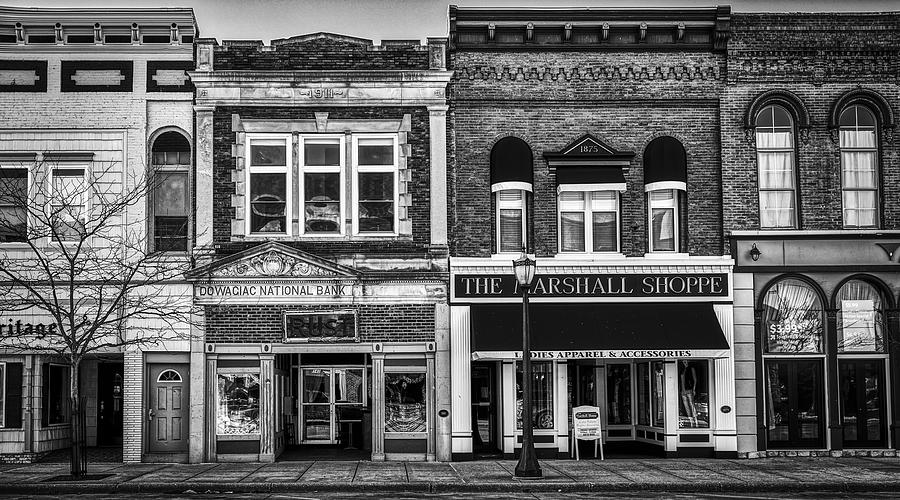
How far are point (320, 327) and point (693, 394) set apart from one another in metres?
8.91

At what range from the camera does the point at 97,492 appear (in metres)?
18.7

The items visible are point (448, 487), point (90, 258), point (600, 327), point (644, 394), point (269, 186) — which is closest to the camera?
point (448, 487)

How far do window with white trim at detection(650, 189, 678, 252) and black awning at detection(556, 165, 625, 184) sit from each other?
107 cm

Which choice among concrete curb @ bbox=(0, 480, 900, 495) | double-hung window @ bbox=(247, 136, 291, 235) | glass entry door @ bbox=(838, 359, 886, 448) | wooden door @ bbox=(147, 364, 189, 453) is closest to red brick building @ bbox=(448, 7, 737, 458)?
glass entry door @ bbox=(838, 359, 886, 448)

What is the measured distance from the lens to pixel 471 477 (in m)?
19.6

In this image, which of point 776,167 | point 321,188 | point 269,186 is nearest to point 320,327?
point 321,188

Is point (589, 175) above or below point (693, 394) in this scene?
above

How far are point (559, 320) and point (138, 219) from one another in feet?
32.9

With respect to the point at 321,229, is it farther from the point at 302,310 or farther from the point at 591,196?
the point at 591,196

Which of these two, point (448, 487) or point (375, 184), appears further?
point (375, 184)

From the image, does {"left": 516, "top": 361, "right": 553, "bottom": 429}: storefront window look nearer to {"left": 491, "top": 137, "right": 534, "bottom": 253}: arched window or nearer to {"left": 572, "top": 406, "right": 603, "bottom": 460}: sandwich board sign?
{"left": 572, "top": 406, "right": 603, "bottom": 460}: sandwich board sign

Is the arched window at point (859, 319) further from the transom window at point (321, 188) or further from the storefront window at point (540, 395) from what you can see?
the transom window at point (321, 188)

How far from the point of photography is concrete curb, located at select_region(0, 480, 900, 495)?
60.6 ft

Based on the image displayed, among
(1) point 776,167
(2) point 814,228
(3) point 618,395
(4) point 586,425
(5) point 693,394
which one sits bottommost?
(4) point 586,425
